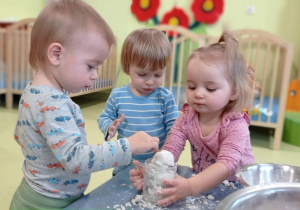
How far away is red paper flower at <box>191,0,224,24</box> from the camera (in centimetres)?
281

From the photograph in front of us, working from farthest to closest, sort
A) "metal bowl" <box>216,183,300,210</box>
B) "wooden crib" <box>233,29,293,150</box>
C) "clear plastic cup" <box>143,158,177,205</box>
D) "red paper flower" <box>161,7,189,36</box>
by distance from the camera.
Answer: "red paper flower" <box>161,7,189,36</box> → "wooden crib" <box>233,29,293,150</box> → "clear plastic cup" <box>143,158,177,205</box> → "metal bowl" <box>216,183,300,210</box>

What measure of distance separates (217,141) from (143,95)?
0.30 metres

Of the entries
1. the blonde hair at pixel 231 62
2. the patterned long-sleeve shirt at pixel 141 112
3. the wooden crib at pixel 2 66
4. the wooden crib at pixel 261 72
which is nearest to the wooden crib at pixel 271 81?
the wooden crib at pixel 261 72

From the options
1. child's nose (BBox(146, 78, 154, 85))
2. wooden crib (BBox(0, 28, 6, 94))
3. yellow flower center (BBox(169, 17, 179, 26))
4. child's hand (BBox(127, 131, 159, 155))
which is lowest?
wooden crib (BBox(0, 28, 6, 94))

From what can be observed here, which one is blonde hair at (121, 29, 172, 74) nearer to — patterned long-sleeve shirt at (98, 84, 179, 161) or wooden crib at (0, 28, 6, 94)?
patterned long-sleeve shirt at (98, 84, 179, 161)

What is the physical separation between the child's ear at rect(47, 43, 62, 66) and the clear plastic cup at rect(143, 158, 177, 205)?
236 millimetres

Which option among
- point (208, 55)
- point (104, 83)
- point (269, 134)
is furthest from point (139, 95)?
point (269, 134)

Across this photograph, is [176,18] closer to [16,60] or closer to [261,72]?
[261,72]

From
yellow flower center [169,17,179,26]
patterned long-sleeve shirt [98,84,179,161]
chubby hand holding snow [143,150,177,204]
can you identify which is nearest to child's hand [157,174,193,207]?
chubby hand holding snow [143,150,177,204]

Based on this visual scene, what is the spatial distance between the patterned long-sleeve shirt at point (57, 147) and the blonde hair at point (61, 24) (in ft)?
0.24

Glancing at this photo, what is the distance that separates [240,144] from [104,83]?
78 cm

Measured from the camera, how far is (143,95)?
916 mm

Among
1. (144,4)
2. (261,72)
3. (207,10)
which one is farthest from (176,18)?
(261,72)

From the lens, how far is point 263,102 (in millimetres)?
2326
